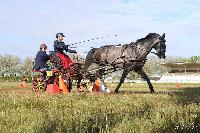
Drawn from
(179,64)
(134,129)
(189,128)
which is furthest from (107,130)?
(179,64)

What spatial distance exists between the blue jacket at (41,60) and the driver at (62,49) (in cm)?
122

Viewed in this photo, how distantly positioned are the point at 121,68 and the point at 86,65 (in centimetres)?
217

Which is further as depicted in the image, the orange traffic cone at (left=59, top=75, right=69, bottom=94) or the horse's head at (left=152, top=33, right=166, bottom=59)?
the horse's head at (left=152, top=33, right=166, bottom=59)

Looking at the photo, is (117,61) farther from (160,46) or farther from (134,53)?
(160,46)

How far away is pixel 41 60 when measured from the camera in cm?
1931

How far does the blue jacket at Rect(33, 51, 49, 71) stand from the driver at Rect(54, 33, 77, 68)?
1216 millimetres

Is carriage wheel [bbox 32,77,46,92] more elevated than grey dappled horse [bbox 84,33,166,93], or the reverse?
grey dappled horse [bbox 84,33,166,93]

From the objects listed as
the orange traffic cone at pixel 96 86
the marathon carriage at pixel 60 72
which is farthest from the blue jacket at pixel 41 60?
the orange traffic cone at pixel 96 86

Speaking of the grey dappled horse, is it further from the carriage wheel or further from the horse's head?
the carriage wheel

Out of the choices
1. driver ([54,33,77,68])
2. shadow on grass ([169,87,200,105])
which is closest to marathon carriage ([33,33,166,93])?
driver ([54,33,77,68])

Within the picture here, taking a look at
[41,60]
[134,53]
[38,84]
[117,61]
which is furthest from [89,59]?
[38,84]

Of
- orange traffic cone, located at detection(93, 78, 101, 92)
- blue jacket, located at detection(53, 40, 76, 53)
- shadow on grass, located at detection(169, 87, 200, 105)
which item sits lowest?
shadow on grass, located at detection(169, 87, 200, 105)

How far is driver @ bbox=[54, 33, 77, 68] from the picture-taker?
17.6 meters

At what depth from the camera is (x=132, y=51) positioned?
18.1m
